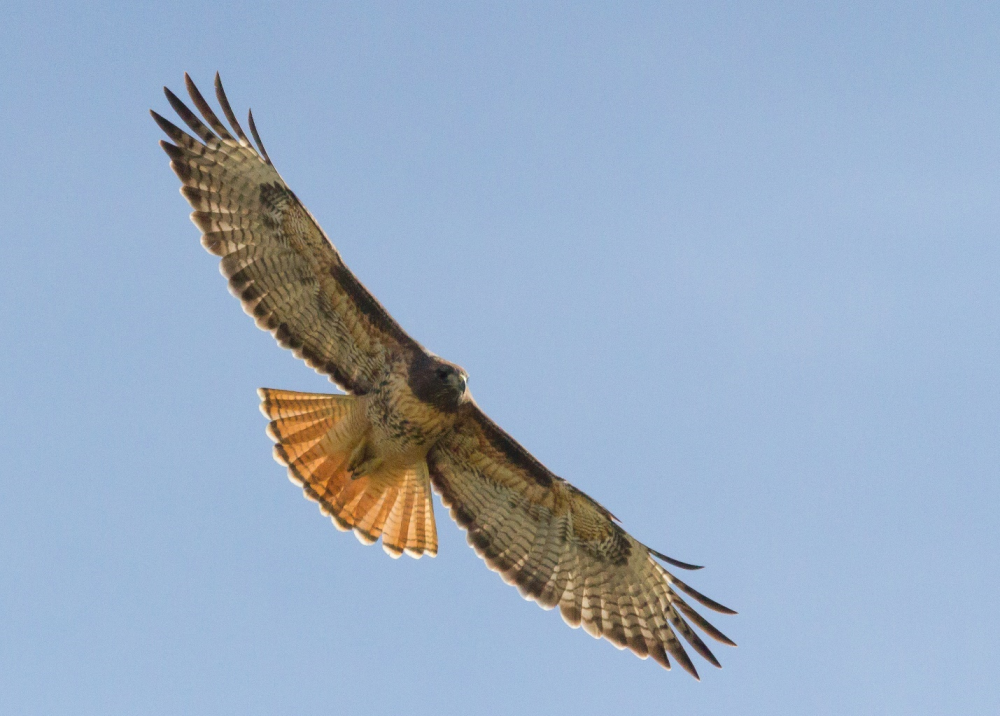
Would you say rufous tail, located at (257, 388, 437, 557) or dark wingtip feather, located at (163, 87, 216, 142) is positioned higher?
dark wingtip feather, located at (163, 87, 216, 142)

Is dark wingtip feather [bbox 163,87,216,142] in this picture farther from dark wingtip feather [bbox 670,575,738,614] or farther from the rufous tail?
dark wingtip feather [bbox 670,575,738,614]

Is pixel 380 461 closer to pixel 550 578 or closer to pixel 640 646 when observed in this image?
pixel 550 578

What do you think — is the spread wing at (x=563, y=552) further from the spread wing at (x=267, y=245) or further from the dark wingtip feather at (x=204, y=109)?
the dark wingtip feather at (x=204, y=109)

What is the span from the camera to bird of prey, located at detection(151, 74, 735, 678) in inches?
449

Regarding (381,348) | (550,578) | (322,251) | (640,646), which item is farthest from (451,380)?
(640,646)

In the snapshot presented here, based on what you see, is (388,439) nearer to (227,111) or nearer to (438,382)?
(438,382)

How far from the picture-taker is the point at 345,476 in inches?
473

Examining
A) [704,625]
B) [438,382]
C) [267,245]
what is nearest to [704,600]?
[704,625]

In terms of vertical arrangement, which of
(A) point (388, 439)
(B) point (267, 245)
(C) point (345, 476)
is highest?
(B) point (267, 245)

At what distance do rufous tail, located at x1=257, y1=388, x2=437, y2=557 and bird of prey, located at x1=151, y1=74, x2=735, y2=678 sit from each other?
12mm

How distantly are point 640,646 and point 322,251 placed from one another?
181 inches

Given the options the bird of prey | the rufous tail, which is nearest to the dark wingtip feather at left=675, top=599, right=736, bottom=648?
the bird of prey

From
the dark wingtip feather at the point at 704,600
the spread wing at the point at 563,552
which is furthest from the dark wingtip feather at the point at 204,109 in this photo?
the dark wingtip feather at the point at 704,600

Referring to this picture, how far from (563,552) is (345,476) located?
7.07ft
